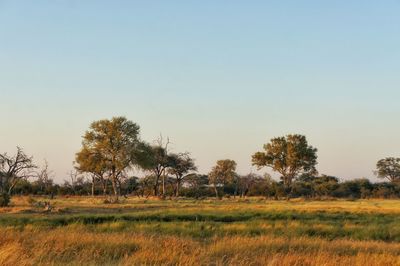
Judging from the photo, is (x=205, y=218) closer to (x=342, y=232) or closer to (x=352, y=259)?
(x=342, y=232)

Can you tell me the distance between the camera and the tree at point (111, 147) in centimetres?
5772

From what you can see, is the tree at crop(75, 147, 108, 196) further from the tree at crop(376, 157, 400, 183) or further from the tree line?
the tree at crop(376, 157, 400, 183)

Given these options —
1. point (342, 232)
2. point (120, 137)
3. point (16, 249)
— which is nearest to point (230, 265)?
point (16, 249)

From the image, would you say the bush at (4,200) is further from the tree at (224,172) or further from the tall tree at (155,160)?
the tree at (224,172)

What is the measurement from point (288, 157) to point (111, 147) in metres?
30.3

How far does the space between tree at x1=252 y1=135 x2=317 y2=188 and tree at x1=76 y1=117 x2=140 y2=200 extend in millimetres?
26001

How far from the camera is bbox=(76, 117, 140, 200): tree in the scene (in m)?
57.7

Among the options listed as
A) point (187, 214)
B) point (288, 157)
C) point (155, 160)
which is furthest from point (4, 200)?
point (288, 157)

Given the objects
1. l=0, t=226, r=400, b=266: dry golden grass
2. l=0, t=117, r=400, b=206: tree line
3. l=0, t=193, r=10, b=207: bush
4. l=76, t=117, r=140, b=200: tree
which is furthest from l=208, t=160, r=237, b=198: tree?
l=0, t=226, r=400, b=266: dry golden grass

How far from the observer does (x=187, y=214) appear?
92.8 ft

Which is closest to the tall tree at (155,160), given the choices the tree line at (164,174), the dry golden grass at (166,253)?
the tree line at (164,174)

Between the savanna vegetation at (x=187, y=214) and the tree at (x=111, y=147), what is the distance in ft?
0.42

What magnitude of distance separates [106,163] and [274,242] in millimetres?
47309

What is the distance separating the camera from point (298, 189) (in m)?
83.3
